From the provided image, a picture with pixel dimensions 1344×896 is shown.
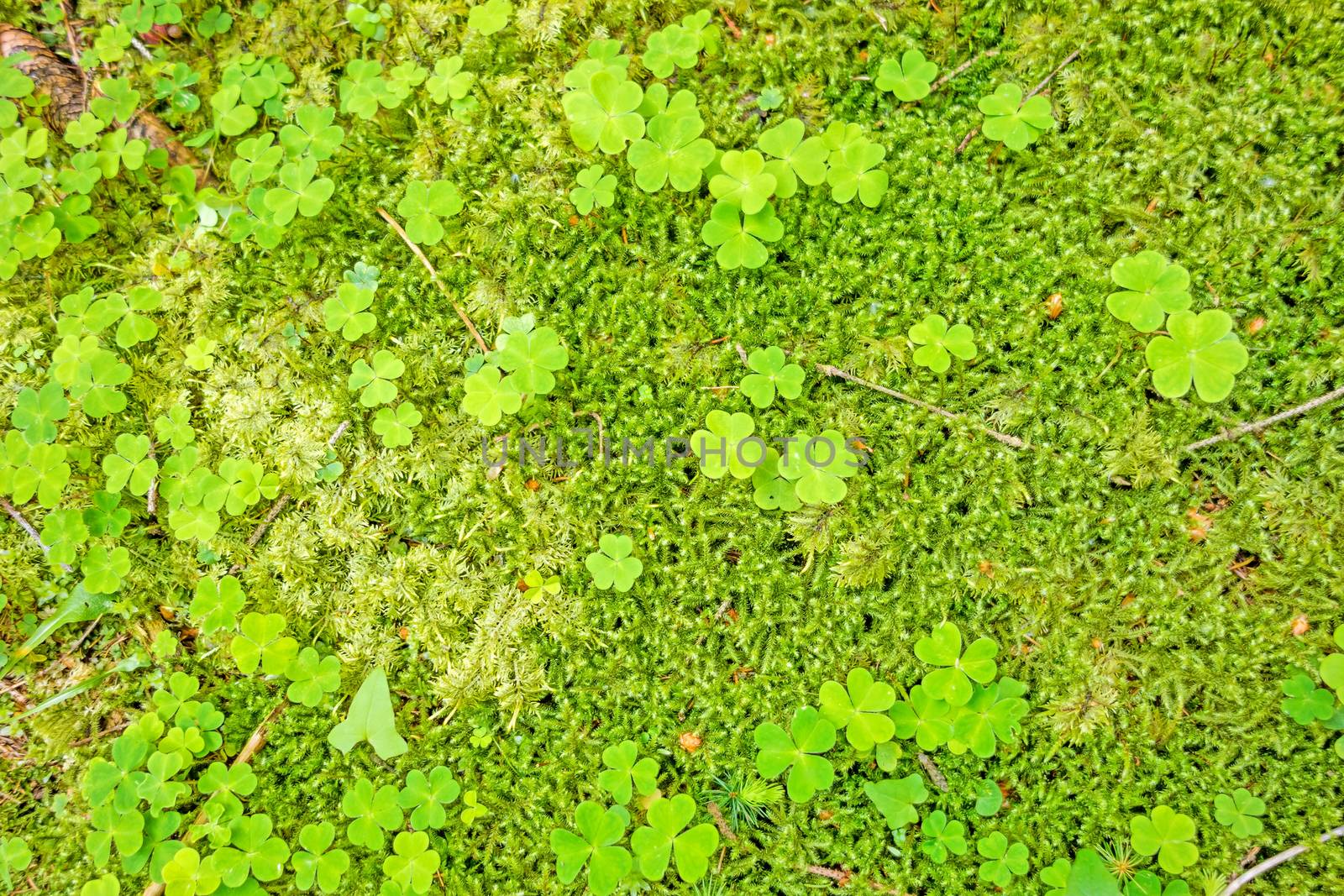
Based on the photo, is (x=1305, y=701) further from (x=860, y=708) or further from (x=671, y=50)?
(x=671, y=50)

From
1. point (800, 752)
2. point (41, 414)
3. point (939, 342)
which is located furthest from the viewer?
point (41, 414)

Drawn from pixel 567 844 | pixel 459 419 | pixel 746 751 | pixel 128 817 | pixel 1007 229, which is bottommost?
pixel 128 817

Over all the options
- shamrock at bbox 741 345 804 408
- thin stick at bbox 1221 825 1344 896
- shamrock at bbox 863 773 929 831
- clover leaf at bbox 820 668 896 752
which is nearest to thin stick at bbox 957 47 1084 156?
shamrock at bbox 741 345 804 408

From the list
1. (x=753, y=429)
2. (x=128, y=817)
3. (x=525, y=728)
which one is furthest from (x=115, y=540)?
(x=753, y=429)

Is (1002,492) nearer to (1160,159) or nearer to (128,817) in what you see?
(1160,159)

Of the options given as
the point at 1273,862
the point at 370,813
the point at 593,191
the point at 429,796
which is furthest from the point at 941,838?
the point at 593,191

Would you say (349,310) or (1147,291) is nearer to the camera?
(1147,291)
